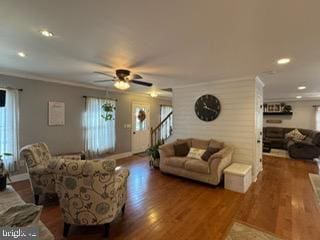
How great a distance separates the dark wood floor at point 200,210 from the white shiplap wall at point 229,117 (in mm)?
966

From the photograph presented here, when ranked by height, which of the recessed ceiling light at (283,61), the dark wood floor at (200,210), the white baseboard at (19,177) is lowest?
the dark wood floor at (200,210)

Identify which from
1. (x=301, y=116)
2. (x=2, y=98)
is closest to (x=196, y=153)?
(x=2, y=98)

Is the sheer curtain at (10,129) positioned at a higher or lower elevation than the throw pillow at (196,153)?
higher

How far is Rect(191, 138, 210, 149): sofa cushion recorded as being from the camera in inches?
202

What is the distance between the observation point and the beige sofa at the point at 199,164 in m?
4.18

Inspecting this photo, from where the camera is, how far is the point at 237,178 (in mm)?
4008

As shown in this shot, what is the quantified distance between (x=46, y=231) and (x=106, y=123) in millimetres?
4218

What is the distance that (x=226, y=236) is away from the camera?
2.49m

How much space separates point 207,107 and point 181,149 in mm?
1392

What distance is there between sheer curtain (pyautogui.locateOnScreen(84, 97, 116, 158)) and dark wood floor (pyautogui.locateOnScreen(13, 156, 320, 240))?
1981mm

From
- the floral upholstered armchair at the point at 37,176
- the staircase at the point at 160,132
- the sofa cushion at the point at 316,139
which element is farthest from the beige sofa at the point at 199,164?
the sofa cushion at the point at 316,139

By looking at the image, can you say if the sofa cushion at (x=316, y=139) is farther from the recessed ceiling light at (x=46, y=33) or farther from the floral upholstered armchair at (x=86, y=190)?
the recessed ceiling light at (x=46, y=33)

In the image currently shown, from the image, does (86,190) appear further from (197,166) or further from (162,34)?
(197,166)

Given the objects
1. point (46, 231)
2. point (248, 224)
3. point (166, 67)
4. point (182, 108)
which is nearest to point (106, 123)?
point (182, 108)
